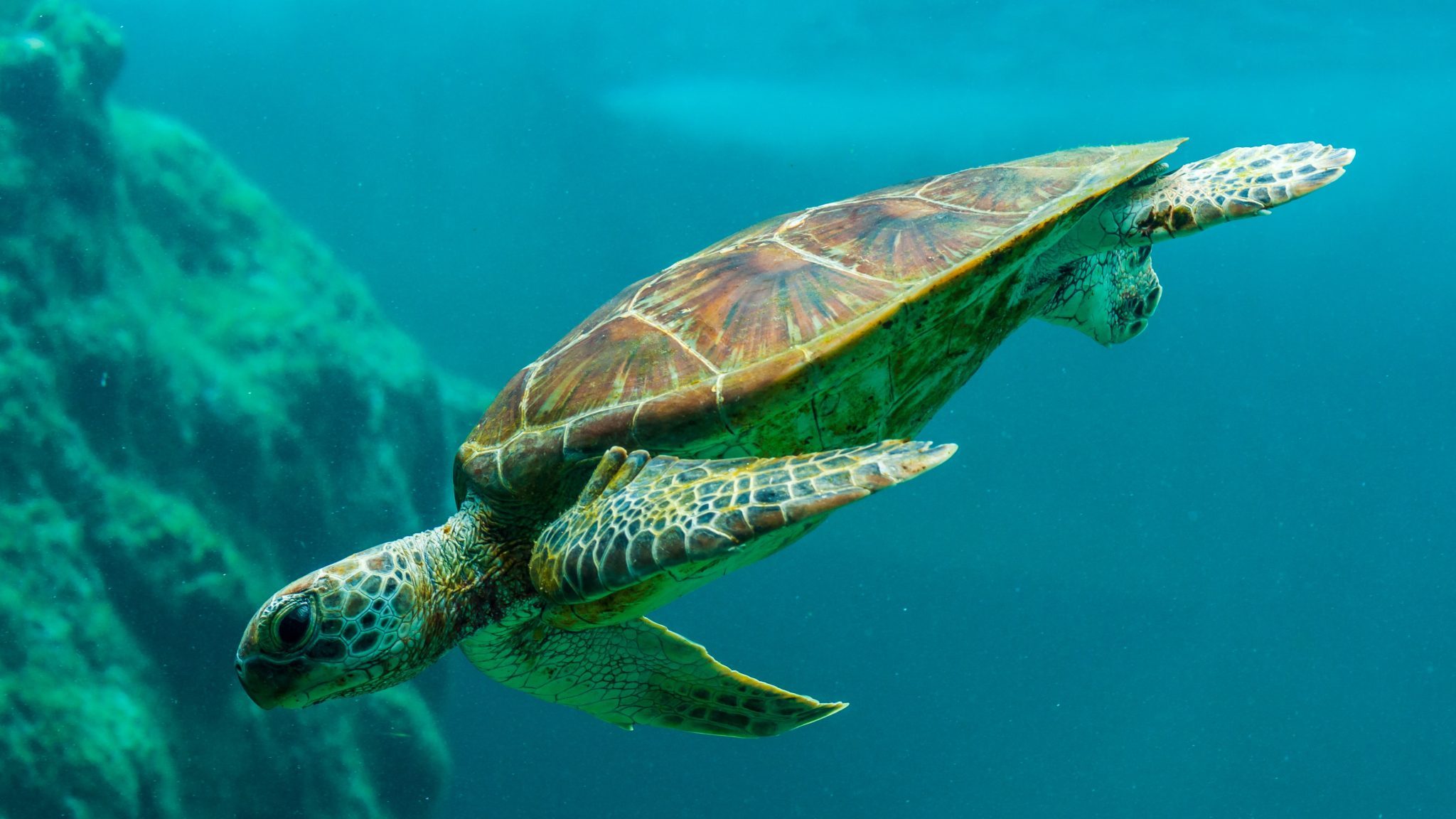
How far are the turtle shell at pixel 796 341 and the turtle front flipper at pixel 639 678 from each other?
2.33 ft

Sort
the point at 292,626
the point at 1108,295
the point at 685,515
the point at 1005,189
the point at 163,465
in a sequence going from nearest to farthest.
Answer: the point at 685,515, the point at 292,626, the point at 1005,189, the point at 1108,295, the point at 163,465

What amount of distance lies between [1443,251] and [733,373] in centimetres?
5145

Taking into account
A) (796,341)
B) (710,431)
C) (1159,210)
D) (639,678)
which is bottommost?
(639,678)

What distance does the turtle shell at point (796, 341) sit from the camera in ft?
9.71

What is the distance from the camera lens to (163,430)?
10781mm

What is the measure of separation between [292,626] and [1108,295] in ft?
14.1

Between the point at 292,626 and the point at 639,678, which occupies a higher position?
the point at 292,626

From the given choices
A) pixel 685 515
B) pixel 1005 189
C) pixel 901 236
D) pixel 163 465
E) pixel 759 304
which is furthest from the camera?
pixel 163 465

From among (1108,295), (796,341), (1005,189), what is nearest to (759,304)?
(796,341)

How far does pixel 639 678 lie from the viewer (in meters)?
3.98

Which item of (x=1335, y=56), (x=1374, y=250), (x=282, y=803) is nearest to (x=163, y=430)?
(x=282, y=803)

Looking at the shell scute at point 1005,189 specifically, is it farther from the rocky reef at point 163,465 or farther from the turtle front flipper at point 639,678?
the rocky reef at point 163,465

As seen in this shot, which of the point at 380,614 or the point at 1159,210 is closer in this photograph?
the point at 380,614

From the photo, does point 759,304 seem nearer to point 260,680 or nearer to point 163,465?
point 260,680
